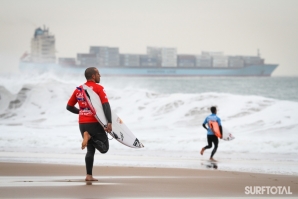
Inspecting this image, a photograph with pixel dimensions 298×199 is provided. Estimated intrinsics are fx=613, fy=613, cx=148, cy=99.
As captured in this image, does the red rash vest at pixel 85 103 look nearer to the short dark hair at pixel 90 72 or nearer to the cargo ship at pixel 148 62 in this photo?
the short dark hair at pixel 90 72

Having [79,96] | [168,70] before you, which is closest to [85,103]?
[79,96]

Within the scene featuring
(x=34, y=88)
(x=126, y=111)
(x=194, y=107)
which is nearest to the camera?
(x=194, y=107)

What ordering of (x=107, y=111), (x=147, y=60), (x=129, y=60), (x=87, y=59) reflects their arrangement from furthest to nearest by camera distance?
1. (x=147, y=60)
2. (x=129, y=60)
3. (x=87, y=59)
4. (x=107, y=111)

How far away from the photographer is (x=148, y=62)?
101500 mm

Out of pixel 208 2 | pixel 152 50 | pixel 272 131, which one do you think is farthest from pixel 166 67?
pixel 272 131

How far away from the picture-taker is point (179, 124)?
75.9ft

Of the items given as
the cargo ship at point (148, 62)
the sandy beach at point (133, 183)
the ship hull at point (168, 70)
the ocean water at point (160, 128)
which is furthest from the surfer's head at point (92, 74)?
the cargo ship at point (148, 62)

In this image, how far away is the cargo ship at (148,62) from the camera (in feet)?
318

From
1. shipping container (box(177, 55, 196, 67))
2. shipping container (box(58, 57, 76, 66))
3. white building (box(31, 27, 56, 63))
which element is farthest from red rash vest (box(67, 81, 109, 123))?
shipping container (box(177, 55, 196, 67))

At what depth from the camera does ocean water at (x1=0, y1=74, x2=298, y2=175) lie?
34.8 feet

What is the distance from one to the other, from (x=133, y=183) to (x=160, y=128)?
15484 mm

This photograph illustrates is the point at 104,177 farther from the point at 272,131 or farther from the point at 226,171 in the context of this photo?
the point at 272,131

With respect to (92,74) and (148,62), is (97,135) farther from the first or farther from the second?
(148,62)

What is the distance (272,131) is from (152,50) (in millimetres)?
84597
